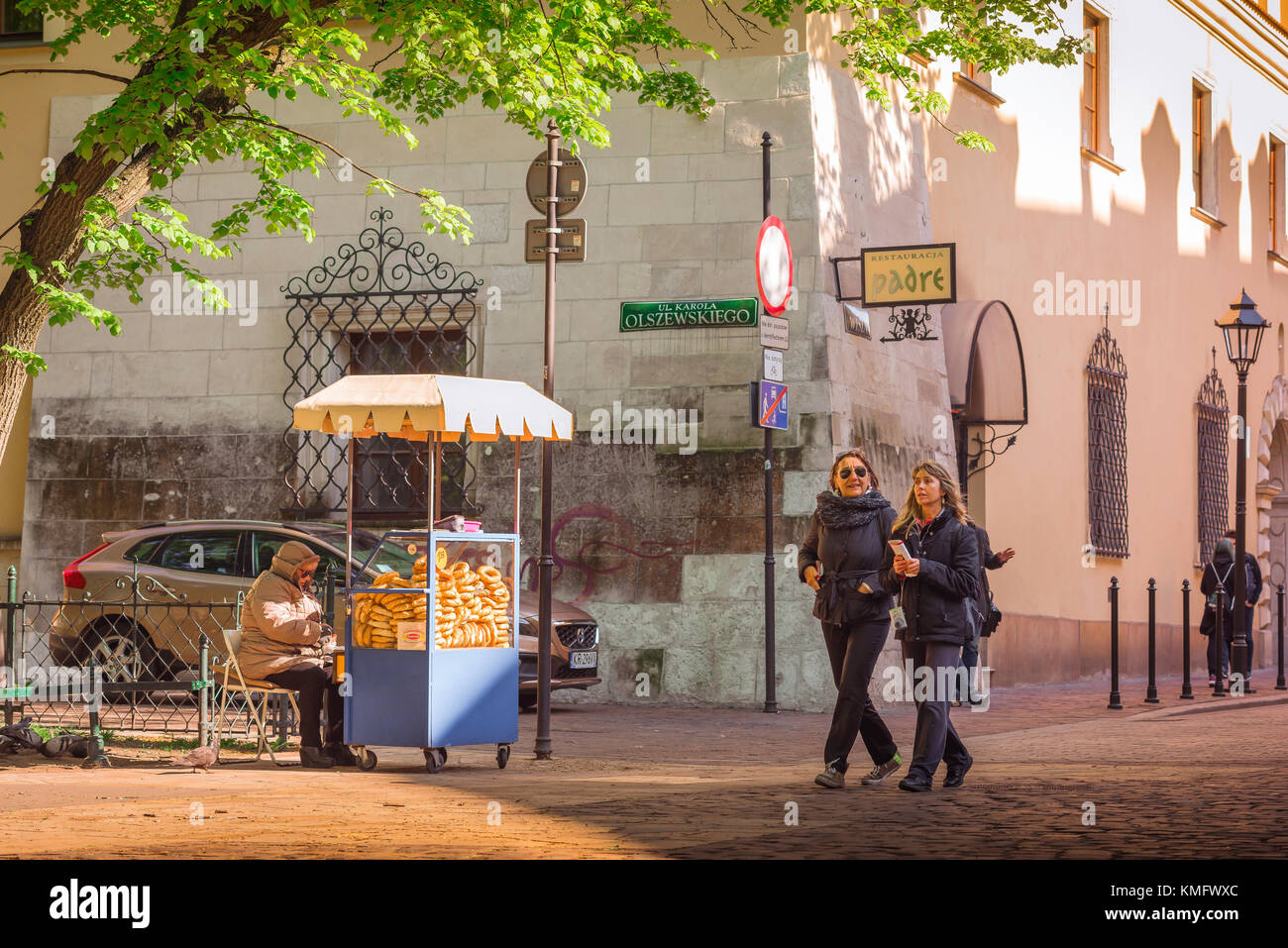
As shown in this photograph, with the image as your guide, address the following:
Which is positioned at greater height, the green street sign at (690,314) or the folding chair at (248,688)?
the green street sign at (690,314)

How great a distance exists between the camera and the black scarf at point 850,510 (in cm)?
1012

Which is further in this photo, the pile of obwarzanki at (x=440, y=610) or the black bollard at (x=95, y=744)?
the black bollard at (x=95, y=744)

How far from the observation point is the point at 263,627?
11.5m

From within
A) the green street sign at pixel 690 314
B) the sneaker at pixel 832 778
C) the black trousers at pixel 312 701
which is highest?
the green street sign at pixel 690 314

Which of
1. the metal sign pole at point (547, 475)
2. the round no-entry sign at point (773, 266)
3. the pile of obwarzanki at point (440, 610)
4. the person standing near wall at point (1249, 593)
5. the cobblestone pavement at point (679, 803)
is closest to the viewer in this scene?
the cobblestone pavement at point (679, 803)

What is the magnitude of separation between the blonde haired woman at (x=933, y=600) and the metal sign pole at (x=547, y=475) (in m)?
2.91

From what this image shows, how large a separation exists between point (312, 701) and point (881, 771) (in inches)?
142

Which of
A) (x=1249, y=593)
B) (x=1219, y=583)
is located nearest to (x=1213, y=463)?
(x=1249, y=593)

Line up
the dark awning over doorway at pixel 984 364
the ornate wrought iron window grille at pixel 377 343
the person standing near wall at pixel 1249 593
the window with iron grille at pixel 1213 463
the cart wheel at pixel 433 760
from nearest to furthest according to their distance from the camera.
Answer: the cart wheel at pixel 433 760 → the ornate wrought iron window grille at pixel 377 343 → the dark awning over doorway at pixel 984 364 → the person standing near wall at pixel 1249 593 → the window with iron grille at pixel 1213 463

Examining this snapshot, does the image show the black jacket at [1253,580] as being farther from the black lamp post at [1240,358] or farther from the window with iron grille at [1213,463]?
the window with iron grille at [1213,463]

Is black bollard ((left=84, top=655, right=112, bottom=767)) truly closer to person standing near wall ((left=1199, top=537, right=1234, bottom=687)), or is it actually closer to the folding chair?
the folding chair

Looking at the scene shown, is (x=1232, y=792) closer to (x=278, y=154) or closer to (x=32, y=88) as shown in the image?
(x=278, y=154)

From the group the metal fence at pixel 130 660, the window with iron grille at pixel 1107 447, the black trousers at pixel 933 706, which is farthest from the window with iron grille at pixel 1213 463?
the black trousers at pixel 933 706
